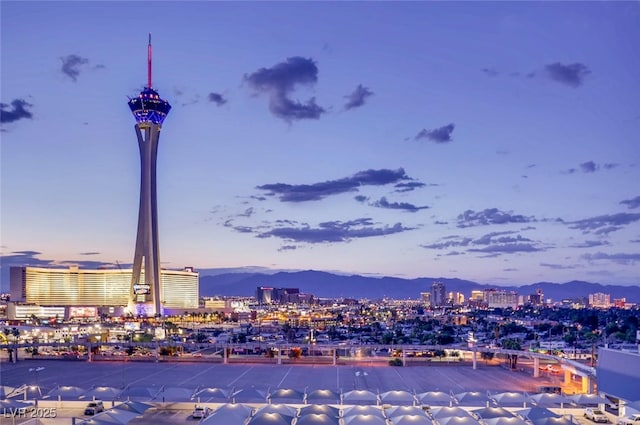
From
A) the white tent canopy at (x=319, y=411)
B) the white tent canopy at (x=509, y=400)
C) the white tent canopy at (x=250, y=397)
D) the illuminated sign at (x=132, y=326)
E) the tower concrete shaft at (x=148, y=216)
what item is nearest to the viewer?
the white tent canopy at (x=319, y=411)

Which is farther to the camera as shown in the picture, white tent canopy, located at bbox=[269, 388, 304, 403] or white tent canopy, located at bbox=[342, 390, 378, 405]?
white tent canopy, located at bbox=[342, 390, 378, 405]

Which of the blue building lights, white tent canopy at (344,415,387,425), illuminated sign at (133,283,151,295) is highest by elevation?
the blue building lights

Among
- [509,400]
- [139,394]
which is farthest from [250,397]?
[509,400]

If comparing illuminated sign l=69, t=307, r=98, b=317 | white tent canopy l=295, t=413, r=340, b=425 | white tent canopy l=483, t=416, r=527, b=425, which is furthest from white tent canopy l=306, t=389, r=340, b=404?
illuminated sign l=69, t=307, r=98, b=317

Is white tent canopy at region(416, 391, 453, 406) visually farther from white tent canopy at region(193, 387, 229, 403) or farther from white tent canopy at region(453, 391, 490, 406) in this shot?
white tent canopy at region(193, 387, 229, 403)

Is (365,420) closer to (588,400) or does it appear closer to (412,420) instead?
(412,420)

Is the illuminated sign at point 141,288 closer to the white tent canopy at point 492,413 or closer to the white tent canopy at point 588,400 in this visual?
the white tent canopy at point 588,400

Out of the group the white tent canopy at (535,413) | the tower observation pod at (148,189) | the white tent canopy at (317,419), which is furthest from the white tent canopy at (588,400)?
the tower observation pod at (148,189)

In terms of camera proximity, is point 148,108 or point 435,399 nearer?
point 435,399
